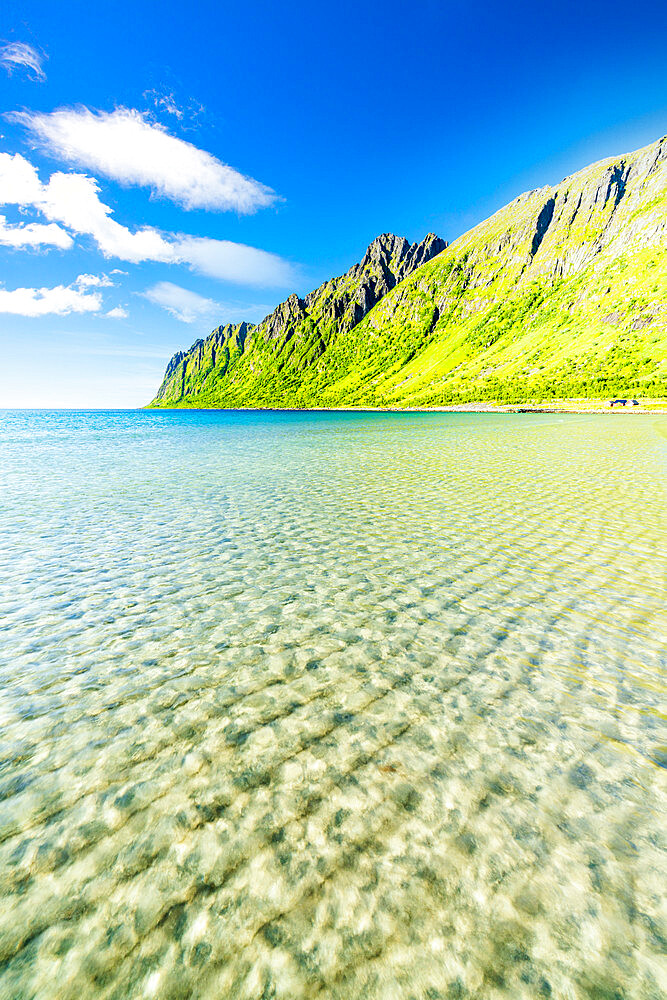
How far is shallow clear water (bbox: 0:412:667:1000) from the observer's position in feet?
13.9

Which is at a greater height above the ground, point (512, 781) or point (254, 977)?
point (254, 977)

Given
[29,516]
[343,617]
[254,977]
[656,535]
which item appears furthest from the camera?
[29,516]

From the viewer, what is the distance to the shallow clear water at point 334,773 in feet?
13.9

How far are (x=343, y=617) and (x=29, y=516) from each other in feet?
67.8

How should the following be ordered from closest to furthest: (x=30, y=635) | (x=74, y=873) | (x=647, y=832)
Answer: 1. (x=74, y=873)
2. (x=647, y=832)
3. (x=30, y=635)

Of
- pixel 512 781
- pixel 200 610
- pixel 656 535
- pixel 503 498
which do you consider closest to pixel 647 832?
pixel 512 781

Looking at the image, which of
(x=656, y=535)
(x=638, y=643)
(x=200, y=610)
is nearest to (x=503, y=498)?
(x=656, y=535)

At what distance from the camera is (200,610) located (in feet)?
39.4

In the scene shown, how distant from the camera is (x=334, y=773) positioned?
650 centimetres

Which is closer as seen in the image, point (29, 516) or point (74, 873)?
point (74, 873)

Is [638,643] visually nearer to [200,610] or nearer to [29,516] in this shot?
[200,610]

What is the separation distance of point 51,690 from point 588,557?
17.2 metres

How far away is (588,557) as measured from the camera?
15430 millimetres

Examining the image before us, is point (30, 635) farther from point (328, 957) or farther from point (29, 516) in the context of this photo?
point (29, 516)
